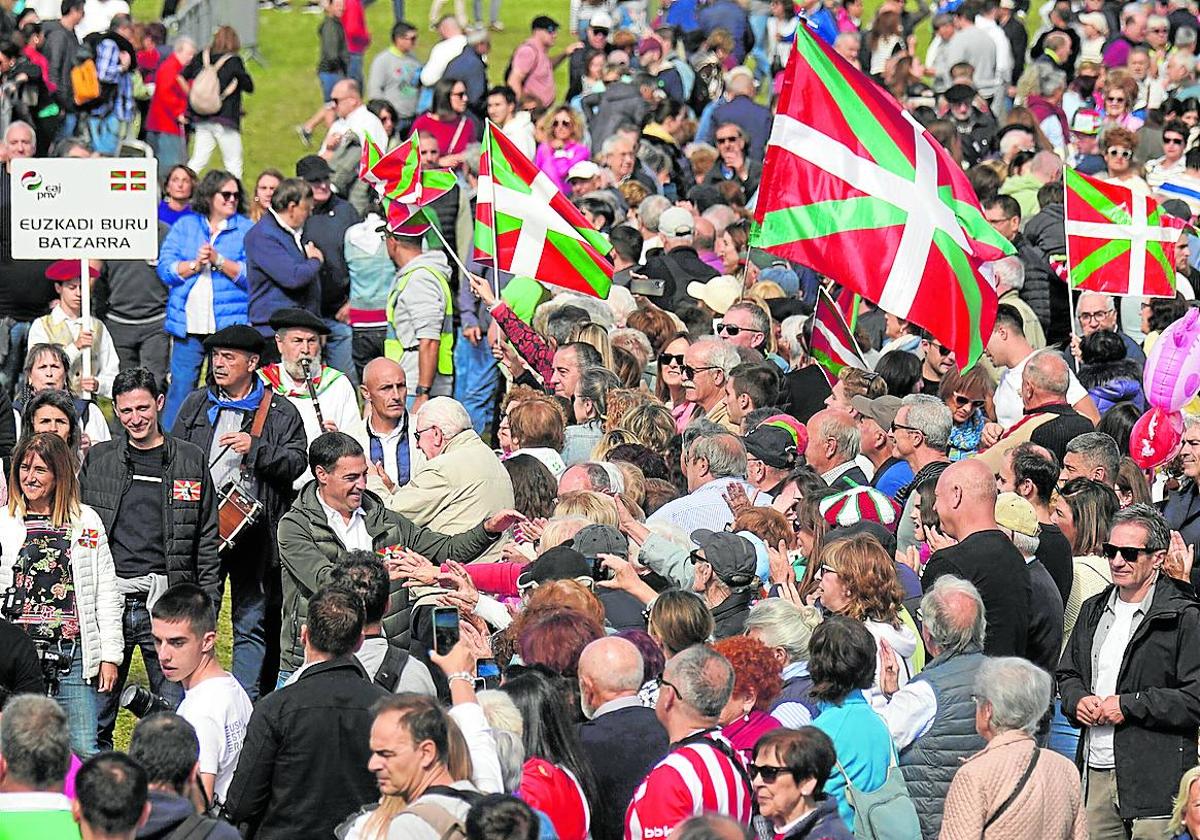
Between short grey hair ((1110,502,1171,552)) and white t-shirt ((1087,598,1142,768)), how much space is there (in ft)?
0.83

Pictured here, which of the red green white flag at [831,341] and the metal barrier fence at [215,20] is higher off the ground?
the metal barrier fence at [215,20]

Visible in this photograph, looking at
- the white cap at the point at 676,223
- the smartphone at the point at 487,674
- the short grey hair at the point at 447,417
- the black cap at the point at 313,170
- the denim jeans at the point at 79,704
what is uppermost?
the black cap at the point at 313,170

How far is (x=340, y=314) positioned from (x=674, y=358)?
3807mm

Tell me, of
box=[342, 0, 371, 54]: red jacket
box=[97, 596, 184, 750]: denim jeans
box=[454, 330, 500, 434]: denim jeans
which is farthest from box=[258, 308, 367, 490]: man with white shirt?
box=[342, 0, 371, 54]: red jacket

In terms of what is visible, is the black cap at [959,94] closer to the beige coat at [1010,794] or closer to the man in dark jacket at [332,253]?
the man in dark jacket at [332,253]

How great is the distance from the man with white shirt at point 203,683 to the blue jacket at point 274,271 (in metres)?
6.01

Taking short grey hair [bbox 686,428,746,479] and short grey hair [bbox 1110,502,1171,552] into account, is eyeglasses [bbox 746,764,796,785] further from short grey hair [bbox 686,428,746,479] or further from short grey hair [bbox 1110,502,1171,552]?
short grey hair [bbox 686,428,746,479]

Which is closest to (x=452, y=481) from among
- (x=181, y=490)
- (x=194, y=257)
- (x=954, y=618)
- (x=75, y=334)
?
(x=181, y=490)

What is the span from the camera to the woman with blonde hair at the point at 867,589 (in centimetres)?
742

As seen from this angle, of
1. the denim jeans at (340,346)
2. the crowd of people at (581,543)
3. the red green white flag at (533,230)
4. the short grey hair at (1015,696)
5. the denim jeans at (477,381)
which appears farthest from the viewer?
the denim jeans at (340,346)

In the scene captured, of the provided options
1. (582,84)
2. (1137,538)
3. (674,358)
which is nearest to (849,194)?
(674,358)

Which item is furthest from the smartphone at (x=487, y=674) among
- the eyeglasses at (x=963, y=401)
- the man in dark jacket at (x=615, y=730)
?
the eyeglasses at (x=963, y=401)

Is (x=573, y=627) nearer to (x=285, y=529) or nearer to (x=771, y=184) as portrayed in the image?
(x=285, y=529)

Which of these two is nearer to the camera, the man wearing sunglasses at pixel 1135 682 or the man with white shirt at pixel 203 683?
the man with white shirt at pixel 203 683
